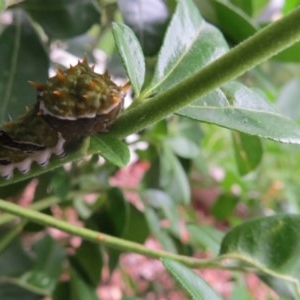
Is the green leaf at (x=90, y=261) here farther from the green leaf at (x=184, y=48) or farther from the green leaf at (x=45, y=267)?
the green leaf at (x=184, y=48)

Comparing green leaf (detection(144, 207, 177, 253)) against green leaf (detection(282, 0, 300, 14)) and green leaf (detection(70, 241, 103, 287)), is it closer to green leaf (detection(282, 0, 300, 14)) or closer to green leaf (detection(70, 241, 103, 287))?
green leaf (detection(70, 241, 103, 287))

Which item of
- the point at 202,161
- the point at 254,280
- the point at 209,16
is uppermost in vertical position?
the point at 209,16

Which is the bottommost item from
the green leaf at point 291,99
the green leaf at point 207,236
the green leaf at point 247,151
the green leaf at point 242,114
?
the green leaf at point 207,236

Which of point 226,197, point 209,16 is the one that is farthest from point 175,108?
point 226,197

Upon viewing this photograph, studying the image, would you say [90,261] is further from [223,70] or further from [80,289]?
Result: [223,70]

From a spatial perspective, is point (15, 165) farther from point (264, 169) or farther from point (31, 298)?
point (264, 169)

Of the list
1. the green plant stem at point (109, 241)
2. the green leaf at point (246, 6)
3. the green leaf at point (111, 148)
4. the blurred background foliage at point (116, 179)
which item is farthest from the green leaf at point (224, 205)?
the green leaf at point (111, 148)

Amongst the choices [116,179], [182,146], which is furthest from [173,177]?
[116,179]
